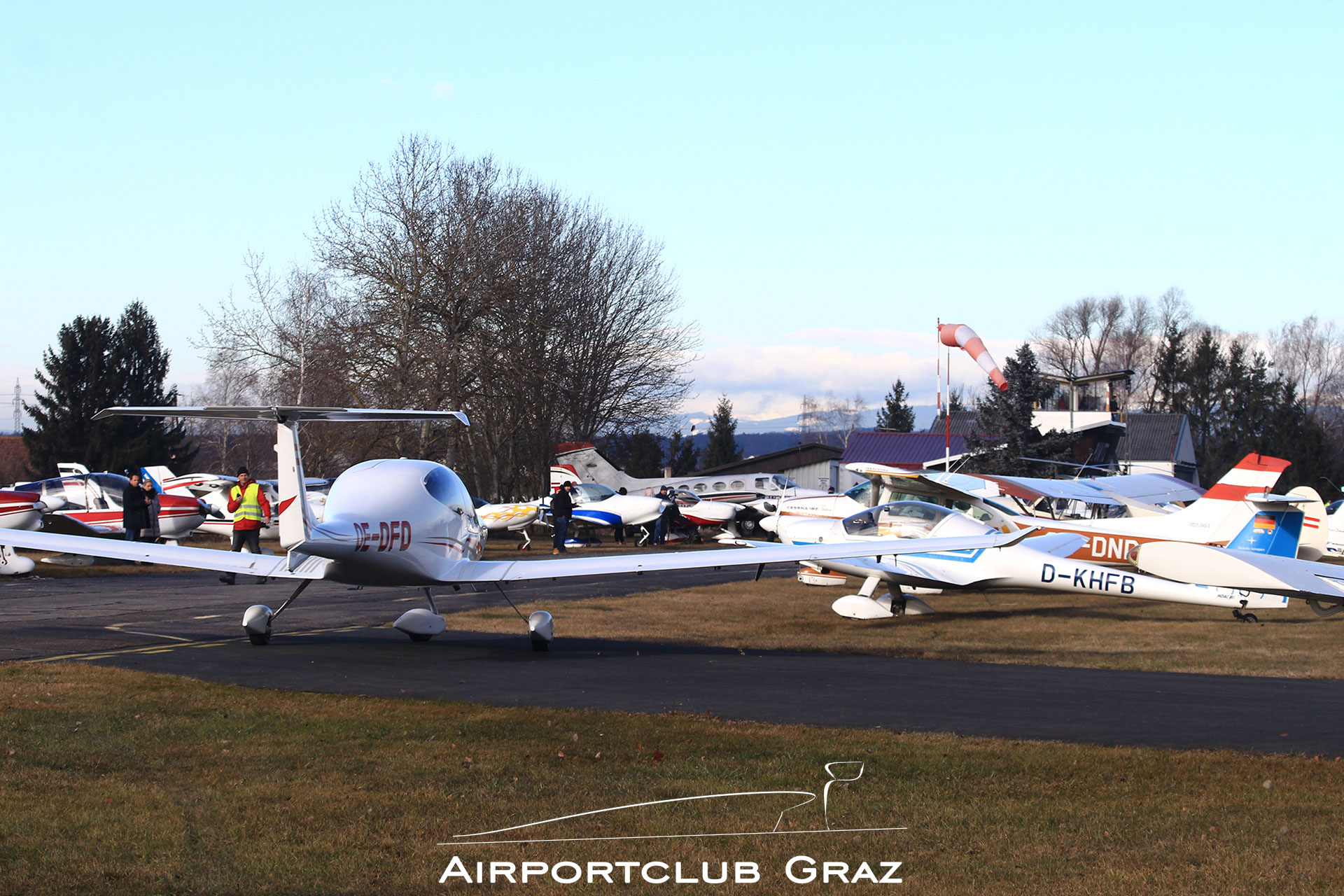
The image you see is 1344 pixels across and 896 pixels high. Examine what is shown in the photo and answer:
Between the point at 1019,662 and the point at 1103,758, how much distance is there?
5.13 metres

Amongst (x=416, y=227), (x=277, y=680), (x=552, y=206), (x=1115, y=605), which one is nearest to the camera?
(x=277, y=680)

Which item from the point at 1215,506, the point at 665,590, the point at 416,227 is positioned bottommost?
the point at 665,590

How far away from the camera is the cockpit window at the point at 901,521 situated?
16.5m

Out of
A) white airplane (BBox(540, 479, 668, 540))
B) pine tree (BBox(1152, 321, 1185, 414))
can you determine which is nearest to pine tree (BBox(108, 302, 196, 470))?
white airplane (BBox(540, 479, 668, 540))

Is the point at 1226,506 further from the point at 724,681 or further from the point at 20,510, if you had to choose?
the point at 20,510

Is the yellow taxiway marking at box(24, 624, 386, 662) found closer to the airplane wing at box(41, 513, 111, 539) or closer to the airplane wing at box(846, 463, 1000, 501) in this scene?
the airplane wing at box(846, 463, 1000, 501)

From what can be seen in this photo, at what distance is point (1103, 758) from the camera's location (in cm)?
700

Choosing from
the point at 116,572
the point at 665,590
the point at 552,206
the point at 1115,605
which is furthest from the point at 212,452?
the point at 1115,605

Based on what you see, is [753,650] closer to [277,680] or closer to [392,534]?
[392,534]

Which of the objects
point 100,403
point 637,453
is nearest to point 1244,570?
point 100,403

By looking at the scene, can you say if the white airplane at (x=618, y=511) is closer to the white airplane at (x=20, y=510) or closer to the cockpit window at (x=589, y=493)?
the cockpit window at (x=589, y=493)

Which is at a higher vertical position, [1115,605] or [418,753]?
[418,753]

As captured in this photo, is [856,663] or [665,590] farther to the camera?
[665,590]

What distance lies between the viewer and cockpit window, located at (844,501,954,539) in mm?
16484
